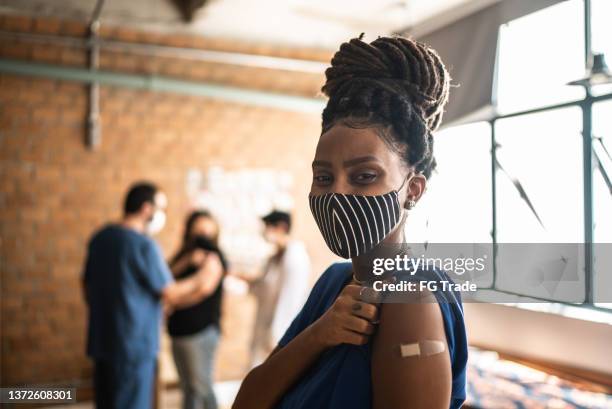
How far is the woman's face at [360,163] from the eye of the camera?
839 millimetres

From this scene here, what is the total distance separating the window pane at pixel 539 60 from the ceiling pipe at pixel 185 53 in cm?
310

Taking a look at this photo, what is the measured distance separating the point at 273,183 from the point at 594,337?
4.27 meters

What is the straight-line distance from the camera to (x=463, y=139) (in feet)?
3.45

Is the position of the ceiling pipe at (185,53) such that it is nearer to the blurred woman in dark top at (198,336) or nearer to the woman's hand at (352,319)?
the blurred woman in dark top at (198,336)

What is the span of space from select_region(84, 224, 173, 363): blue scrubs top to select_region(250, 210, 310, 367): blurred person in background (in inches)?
32.3

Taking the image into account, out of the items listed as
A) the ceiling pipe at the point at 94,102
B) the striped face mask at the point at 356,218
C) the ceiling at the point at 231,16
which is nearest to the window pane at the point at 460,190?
the striped face mask at the point at 356,218

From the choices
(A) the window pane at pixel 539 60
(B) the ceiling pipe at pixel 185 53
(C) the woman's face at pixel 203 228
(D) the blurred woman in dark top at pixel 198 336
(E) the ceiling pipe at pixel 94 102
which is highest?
(B) the ceiling pipe at pixel 185 53

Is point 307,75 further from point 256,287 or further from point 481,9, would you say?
point 481,9

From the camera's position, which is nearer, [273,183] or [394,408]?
[394,408]

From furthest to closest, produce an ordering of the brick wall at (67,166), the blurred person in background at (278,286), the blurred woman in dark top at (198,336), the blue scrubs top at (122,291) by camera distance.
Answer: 1. the brick wall at (67,166)
2. the blurred person in background at (278,286)
3. the blurred woman in dark top at (198,336)
4. the blue scrubs top at (122,291)

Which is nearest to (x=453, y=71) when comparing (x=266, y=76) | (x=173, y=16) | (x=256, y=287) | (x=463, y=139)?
(x=463, y=139)

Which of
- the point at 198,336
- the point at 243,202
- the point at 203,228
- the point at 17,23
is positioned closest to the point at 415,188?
the point at 198,336

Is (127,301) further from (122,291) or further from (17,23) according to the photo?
(17,23)

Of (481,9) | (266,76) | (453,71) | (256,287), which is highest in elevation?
(266,76)
